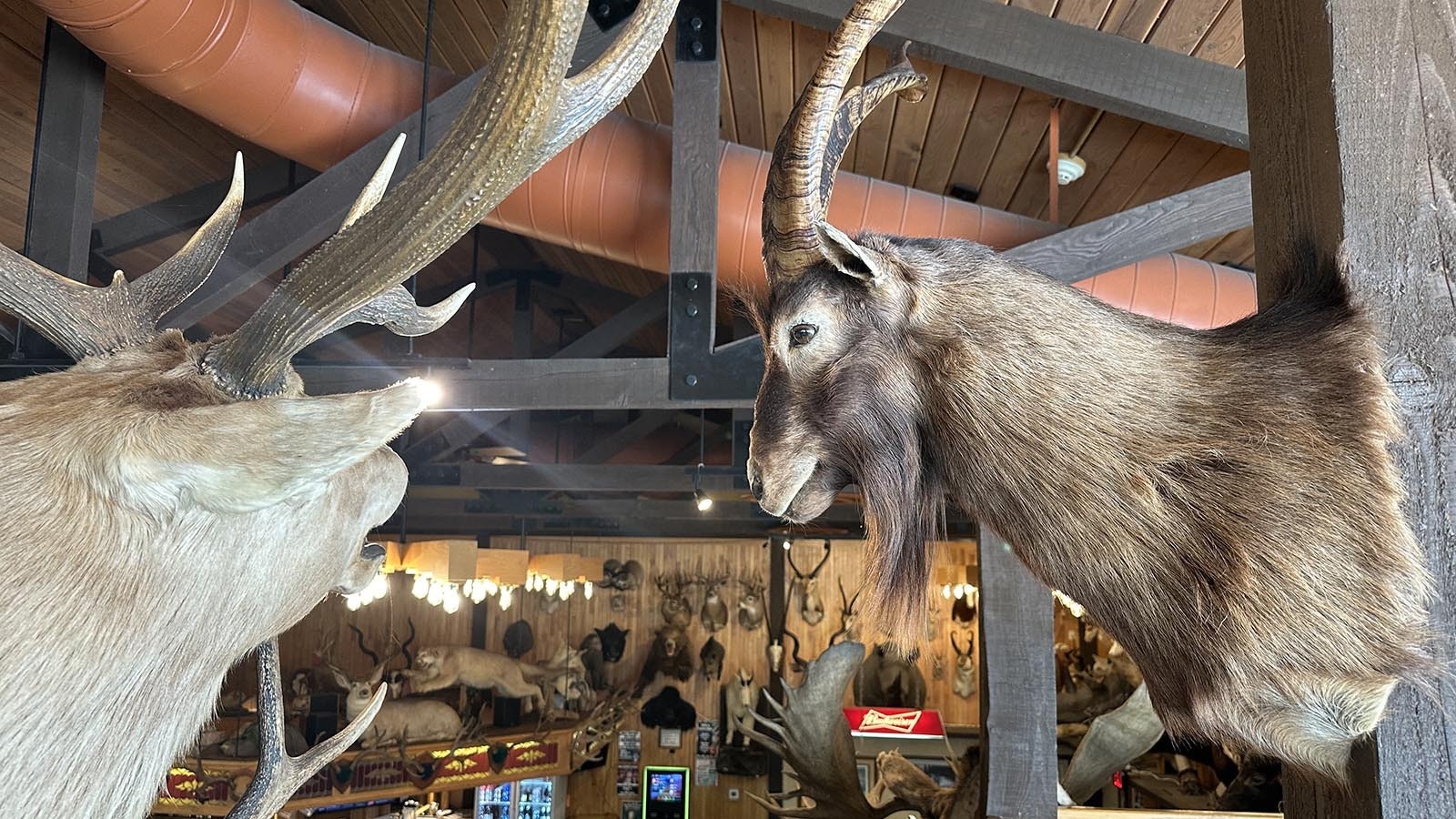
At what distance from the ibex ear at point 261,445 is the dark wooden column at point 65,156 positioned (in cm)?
251

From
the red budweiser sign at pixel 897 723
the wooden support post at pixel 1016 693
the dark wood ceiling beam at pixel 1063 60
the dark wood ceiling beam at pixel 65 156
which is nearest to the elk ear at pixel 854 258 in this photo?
the dark wood ceiling beam at pixel 1063 60

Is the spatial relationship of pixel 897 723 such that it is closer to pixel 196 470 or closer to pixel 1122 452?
pixel 1122 452

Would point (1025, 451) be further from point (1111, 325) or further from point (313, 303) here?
point (313, 303)

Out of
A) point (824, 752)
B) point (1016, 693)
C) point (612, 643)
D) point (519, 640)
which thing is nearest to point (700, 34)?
point (1016, 693)

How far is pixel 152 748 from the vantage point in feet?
3.15

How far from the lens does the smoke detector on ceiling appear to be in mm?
3428

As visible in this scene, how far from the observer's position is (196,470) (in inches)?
33.5

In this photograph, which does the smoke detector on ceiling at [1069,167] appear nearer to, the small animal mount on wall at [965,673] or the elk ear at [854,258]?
the elk ear at [854,258]

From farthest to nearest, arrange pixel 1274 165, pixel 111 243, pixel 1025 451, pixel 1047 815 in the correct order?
pixel 111 243
pixel 1047 815
pixel 1274 165
pixel 1025 451

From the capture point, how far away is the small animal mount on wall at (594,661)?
10.5m

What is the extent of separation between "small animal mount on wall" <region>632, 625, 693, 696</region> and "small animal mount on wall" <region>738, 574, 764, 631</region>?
68cm

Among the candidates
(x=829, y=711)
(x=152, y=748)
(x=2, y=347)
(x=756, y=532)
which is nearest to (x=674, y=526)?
(x=756, y=532)

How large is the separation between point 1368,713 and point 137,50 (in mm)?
2919

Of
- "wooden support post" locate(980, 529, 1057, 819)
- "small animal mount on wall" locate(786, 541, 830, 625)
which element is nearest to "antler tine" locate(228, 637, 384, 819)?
"wooden support post" locate(980, 529, 1057, 819)
